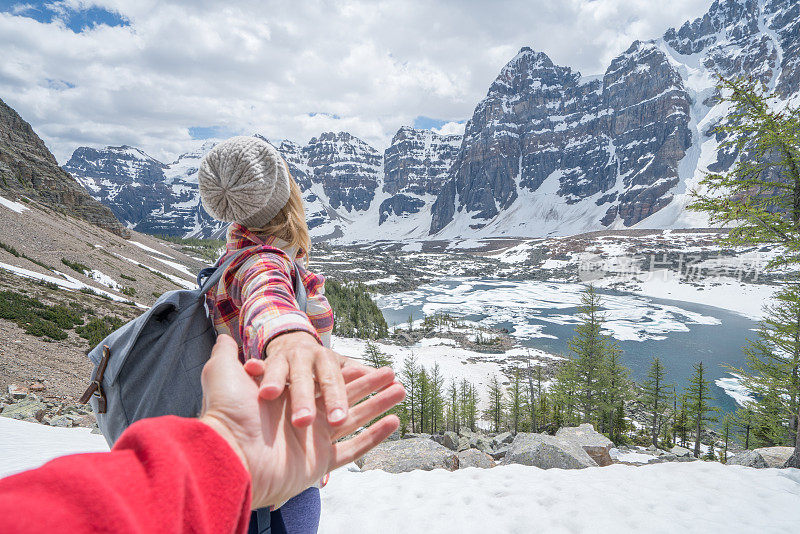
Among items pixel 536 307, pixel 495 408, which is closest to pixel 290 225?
pixel 495 408

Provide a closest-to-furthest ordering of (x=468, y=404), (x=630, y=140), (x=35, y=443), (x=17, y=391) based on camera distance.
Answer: (x=35, y=443) → (x=17, y=391) → (x=468, y=404) → (x=630, y=140)

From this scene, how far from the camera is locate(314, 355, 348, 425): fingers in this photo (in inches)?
34.5

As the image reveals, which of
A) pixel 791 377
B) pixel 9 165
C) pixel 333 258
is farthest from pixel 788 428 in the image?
pixel 333 258

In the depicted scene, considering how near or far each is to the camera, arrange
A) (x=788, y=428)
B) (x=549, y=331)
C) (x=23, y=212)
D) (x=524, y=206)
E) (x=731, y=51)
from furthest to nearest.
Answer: (x=524, y=206) < (x=731, y=51) < (x=549, y=331) < (x=23, y=212) < (x=788, y=428)

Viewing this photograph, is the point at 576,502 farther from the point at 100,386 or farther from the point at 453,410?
the point at 453,410

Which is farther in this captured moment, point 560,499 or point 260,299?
point 560,499

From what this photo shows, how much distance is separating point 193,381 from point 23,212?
141ft

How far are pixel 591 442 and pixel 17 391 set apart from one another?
13.2 metres

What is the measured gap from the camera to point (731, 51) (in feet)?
534

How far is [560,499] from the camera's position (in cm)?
399

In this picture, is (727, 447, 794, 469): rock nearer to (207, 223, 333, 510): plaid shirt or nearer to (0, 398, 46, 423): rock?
(207, 223, 333, 510): plaid shirt

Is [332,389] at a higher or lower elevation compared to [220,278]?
lower

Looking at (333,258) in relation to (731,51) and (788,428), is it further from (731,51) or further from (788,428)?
(731,51)

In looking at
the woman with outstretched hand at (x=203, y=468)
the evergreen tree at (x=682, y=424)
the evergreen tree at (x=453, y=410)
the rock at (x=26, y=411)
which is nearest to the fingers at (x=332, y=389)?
the woman with outstretched hand at (x=203, y=468)
